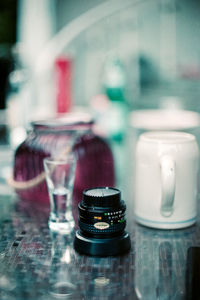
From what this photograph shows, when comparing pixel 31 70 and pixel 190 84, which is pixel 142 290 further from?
pixel 190 84

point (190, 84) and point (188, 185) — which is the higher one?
point (190, 84)

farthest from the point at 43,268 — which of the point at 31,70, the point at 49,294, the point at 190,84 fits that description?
the point at 190,84

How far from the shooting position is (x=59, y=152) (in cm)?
108

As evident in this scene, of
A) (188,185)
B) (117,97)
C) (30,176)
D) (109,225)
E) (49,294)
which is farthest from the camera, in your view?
(117,97)

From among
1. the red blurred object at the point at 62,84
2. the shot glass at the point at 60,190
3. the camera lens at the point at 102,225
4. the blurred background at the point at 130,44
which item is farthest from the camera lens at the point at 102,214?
the blurred background at the point at 130,44

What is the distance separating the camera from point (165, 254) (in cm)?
79

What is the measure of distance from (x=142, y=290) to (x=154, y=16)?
402 centimetres

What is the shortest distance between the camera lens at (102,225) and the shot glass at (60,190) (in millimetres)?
126

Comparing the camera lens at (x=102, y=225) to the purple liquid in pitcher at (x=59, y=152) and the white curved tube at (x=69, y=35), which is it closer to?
the purple liquid in pitcher at (x=59, y=152)

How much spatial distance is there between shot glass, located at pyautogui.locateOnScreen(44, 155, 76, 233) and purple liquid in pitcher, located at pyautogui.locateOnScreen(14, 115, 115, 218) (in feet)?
0.48

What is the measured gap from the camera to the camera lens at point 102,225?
0.77 metres

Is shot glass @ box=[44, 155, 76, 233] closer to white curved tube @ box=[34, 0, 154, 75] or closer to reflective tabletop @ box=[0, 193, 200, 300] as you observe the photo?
reflective tabletop @ box=[0, 193, 200, 300]

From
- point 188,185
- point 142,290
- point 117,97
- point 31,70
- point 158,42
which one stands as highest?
point 158,42

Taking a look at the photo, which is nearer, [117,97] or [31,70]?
[117,97]
